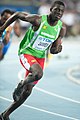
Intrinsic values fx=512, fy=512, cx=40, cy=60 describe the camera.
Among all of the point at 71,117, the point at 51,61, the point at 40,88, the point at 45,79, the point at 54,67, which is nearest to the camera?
the point at 71,117

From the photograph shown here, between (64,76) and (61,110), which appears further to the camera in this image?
(64,76)

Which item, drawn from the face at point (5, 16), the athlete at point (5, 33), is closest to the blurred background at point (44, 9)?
the athlete at point (5, 33)

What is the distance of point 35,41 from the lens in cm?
874

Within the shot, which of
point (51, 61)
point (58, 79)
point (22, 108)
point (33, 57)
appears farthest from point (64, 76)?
point (33, 57)

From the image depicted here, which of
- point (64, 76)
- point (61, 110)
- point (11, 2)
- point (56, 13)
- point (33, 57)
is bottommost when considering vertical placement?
point (11, 2)

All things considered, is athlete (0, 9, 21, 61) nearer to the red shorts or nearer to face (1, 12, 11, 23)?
face (1, 12, 11, 23)

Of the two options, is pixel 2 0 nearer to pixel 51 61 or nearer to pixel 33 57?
pixel 51 61

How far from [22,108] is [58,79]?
474cm

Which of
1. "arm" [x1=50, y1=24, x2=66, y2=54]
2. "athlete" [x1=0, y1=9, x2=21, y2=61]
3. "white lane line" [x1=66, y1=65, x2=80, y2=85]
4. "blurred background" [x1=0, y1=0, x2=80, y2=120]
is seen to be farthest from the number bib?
"white lane line" [x1=66, y1=65, x2=80, y2=85]

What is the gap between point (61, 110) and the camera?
1034 cm

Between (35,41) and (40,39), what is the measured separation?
0.09m

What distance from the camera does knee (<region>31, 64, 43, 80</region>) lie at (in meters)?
8.26

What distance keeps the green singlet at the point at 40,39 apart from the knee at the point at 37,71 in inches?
13.1

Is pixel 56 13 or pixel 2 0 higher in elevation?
pixel 56 13
